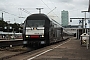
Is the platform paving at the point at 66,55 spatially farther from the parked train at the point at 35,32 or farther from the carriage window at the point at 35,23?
the carriage window at the point at 35,23

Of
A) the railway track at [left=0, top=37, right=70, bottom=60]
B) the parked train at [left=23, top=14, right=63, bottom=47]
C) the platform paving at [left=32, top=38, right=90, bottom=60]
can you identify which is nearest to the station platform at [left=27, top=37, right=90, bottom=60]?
the platform paving at [left=32, top=38, right=90, bottom=60]

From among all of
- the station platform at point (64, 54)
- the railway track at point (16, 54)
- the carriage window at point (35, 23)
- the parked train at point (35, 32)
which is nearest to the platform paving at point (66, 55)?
the station platform at point (64, 54)

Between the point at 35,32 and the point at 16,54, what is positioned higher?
the point at 35,32

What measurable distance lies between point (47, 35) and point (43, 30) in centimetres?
74

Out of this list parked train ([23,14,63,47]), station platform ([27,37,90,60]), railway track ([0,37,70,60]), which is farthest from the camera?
parked train ([23,14,63,47])

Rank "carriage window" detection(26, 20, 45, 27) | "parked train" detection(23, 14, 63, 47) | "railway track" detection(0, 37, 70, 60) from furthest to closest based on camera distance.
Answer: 1. "carriage window" detection(26, 20, 45, 27)
2. "parked train" detection(23, 14, 63, 47)
3. "railway track" detection(0, 37, 70, 60)

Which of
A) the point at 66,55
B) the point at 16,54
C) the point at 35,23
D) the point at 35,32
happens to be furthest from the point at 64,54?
the point at 35,23

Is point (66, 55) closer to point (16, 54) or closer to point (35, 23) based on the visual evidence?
point (16, 54)

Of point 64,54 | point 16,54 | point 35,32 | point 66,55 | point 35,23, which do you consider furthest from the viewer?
point 35,23

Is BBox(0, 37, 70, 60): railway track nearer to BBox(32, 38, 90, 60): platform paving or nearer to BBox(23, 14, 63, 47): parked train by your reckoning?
BBox(32, 38, 90, 60): platform paving

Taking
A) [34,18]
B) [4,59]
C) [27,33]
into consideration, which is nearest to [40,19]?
[34,18]

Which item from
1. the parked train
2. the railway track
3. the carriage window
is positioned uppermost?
the carriage window

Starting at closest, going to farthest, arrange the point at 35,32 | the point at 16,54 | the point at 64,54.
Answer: the point at 64,54
the point at 16,54
the point at 35,32

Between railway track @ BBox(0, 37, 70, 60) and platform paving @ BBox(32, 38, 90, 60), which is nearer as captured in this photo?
platform paving @ BBox(32, 38, 90, 60)
